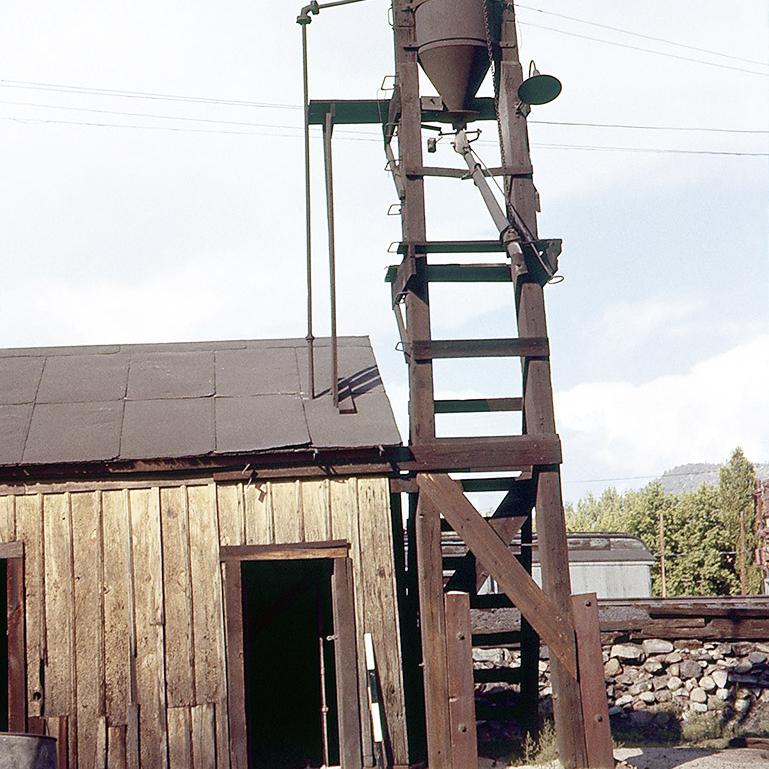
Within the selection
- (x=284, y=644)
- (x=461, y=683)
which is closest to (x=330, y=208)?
(x=461, y=683)

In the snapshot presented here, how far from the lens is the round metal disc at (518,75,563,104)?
1178 centimetres

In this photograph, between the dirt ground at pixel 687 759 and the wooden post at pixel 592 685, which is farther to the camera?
the dirt ground at pixel 687 759

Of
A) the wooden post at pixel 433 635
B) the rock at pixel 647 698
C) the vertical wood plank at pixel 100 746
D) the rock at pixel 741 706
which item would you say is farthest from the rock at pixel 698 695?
the vertical wood plank at pixel 100 746

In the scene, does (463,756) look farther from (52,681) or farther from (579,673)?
(52,681)

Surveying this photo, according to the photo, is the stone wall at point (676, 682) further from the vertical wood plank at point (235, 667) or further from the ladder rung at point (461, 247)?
the ladder rung at point (461, 247)

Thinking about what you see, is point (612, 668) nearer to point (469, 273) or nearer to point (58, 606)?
point (469, 273)

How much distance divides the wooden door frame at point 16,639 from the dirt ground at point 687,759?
489cm

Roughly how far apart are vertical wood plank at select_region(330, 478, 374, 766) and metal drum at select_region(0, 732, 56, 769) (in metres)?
3.15

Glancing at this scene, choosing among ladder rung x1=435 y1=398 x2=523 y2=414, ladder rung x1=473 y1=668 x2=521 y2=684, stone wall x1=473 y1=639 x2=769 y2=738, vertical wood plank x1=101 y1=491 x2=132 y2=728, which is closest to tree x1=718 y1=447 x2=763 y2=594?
stone wall x1=473 y1=639 x2=769 y2=738

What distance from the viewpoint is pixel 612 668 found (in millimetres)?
15688

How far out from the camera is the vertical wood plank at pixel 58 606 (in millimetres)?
10656

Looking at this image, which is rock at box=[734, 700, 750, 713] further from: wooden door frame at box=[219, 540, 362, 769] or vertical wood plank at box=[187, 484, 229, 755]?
vertical wood plank at box=[187, 484, 229, 755]

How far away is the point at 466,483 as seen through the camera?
11805 millimetres

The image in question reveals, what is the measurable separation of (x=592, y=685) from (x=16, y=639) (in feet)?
18.7
